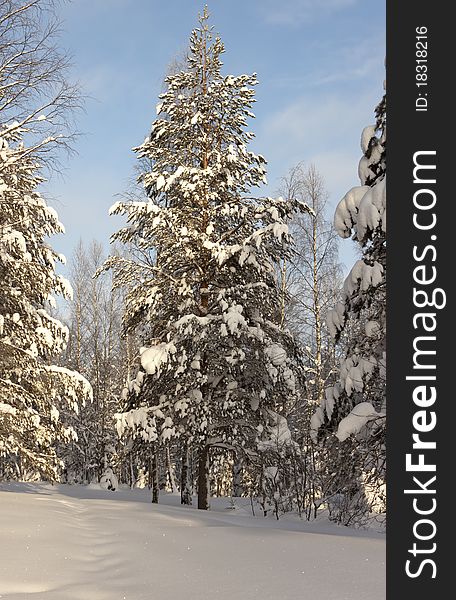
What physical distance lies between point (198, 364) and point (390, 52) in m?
7.60

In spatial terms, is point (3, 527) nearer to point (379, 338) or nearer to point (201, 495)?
point (379, 338)

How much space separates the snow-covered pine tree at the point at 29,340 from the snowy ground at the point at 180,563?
484cm

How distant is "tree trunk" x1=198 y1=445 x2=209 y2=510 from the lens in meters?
11.5

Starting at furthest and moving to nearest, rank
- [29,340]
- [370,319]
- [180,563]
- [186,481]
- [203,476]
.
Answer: [186,481]
[29,340]
[203,476]
[370,319]
[180,563]

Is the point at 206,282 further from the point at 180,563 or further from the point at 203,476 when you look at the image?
the point at 180,563

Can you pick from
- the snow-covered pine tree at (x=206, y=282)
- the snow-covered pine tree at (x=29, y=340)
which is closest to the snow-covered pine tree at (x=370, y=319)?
the snow-covered pine tree at (x=206, y=282)

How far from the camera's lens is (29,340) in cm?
1215

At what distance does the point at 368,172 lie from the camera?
6836 mm

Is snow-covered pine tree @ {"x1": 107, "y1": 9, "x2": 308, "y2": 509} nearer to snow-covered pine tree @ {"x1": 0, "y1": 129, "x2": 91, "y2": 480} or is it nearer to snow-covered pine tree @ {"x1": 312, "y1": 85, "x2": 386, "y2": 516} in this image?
snow-covered pine tree @ {"x1": 0, "y1": 129, "x2": 91, "y2": 480}

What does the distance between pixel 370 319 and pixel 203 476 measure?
18.8ft

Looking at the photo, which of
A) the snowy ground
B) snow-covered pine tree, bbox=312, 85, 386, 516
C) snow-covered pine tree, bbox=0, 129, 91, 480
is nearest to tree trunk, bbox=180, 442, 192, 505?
snow-covered pine tree, bbox=0, 129, 91, 480

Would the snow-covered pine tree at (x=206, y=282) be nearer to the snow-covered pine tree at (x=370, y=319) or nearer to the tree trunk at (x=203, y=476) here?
the tree trunk at (x=203, y=476)

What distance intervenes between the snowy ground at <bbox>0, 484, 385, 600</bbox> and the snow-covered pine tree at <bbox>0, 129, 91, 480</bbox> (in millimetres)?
4839

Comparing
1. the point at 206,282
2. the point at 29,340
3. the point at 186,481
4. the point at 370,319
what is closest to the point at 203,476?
the point at 186,481
